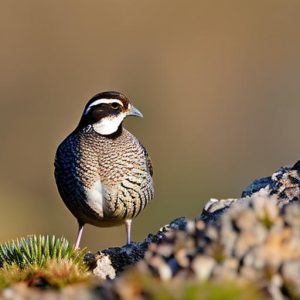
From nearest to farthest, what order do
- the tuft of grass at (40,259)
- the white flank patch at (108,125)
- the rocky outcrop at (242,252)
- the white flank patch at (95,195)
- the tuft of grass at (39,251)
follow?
the rocky outcrop at (242,252), the tuft of grass at (40,259), the tuft of grass at (39,251), the white flank patch at (95,195), the white flank patch at (108,125)

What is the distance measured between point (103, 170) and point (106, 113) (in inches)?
32.6

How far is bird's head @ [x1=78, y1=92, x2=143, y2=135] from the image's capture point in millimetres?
10383

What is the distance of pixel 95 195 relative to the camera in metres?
9.65

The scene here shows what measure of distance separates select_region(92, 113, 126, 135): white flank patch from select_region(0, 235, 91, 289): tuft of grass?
4.64m

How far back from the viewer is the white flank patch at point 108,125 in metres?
10.3

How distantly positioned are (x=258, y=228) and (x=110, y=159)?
20.6ft

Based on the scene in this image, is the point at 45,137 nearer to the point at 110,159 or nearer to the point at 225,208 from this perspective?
the point at 110,159

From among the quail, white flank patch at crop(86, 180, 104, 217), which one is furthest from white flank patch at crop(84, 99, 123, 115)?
white flank patch at crop(86, 180, 104, 217)

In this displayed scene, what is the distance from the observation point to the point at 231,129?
102 feet

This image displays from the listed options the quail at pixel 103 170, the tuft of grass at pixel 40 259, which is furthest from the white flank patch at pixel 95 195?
the tuft of grass at pixel 40 259

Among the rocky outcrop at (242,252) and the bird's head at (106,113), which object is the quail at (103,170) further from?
the rocky outcrop at (242,252)

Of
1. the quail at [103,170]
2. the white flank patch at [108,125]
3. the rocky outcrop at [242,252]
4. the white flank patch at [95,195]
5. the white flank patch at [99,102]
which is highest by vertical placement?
the white flank patch at [99,102]

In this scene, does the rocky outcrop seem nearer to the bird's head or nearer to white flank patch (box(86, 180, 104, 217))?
white flank patch (box(86, 180, 104, 217))

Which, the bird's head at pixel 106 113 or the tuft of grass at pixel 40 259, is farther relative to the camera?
the bird's head at pixel 106 113
